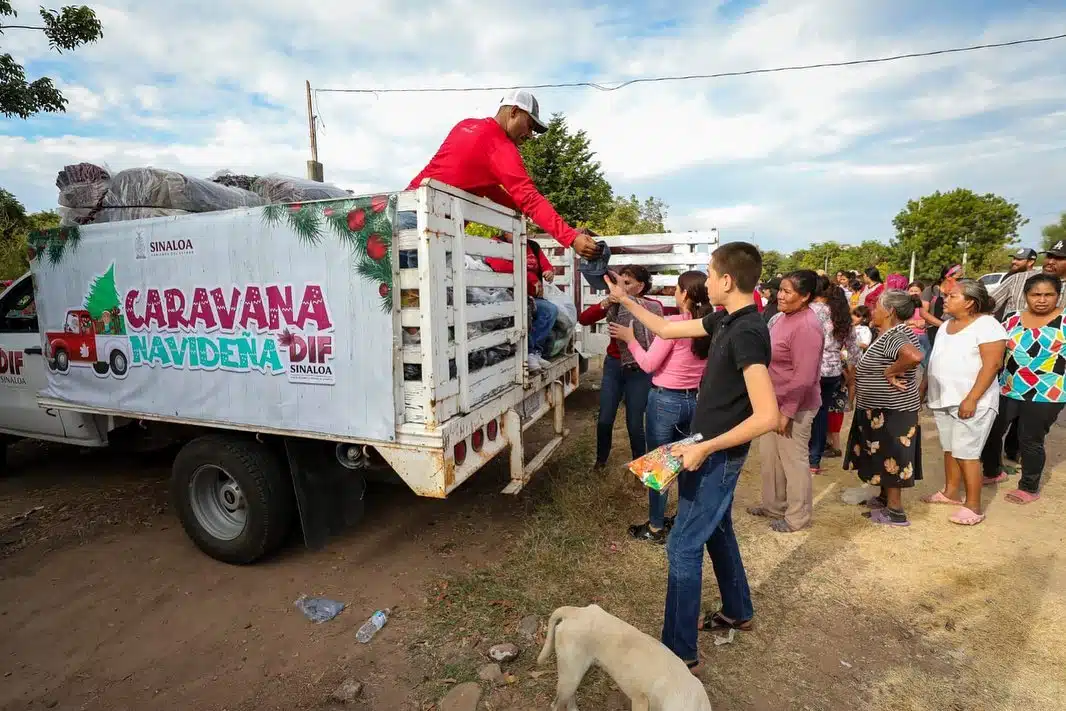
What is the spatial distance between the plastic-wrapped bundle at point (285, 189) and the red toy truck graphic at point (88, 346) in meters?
1.48

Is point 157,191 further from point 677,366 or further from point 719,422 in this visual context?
point 719,422

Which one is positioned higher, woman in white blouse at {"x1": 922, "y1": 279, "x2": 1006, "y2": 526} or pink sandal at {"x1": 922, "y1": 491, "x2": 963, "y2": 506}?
woman in white blouse at {"x1": 922, "y1": 279, "x2": 1006, "y2": 526}

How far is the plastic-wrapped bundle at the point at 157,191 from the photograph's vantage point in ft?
11.7

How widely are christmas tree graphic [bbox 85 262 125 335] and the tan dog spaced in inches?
130

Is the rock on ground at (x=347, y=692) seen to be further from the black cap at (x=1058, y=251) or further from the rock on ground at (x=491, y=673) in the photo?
the black cap at (x=1058, y=251)

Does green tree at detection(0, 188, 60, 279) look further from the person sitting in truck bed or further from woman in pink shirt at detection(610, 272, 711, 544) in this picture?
woman in pink shirt at detection(610, 272, 711, 544)

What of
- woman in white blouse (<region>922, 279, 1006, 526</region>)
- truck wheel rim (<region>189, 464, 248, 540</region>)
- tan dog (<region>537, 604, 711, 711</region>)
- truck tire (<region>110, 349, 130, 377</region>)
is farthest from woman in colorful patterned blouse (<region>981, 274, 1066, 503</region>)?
truck tire (<region>110, 349, 130, 377</region>)

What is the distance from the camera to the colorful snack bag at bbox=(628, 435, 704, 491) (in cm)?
199

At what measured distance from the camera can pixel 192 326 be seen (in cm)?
317

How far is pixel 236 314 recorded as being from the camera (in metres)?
3.02

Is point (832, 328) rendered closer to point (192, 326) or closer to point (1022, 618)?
point (1022, 618)

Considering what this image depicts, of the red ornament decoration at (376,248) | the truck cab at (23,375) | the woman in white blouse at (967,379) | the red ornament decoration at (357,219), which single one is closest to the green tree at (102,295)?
the truck cab at (23,375)

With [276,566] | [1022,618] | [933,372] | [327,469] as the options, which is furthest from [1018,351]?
[276,566]

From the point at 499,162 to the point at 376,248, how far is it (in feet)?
3.33
